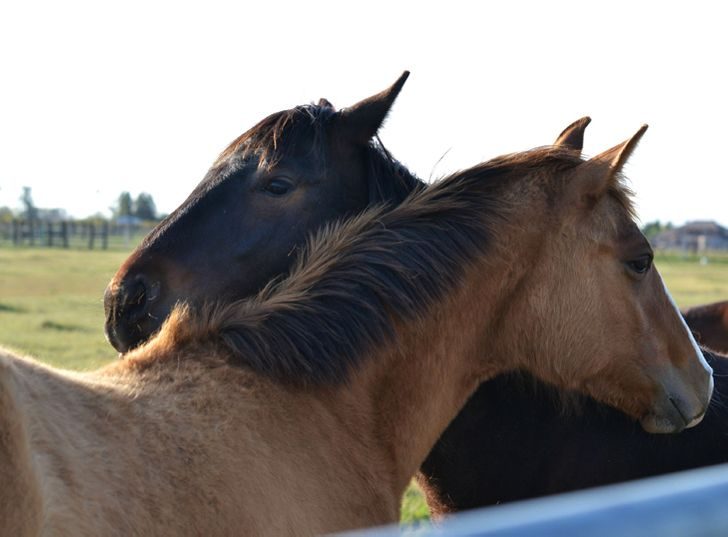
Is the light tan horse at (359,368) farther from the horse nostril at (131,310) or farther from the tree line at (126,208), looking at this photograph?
the tree line at (126,208)

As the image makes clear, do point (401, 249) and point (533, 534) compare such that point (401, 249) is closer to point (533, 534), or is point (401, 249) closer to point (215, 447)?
point (215, 447)

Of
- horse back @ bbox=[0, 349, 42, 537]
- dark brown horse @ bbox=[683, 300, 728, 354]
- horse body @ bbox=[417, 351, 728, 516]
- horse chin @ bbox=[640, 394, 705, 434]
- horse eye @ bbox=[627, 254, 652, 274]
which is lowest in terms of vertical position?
dark brown horse @ bbox=[683, 300, 728, 354]

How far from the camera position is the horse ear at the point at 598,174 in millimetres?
3141

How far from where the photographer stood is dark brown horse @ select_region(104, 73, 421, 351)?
11.5 ft

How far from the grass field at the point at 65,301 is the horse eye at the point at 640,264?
1.50m

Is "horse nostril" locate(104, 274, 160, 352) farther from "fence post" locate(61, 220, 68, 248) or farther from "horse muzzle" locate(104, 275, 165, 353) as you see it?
"fence post" locate(61, 220, 68, 248)

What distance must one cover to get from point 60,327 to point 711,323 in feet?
37.7

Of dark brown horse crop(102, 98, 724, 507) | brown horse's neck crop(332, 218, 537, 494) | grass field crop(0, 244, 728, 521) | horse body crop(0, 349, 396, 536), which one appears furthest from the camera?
grass field crop(0, 244, 728, 521)

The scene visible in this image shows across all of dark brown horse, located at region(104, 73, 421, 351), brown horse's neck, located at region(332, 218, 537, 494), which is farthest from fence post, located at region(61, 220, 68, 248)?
brown horse's neck, located at region(332, 218, 537, 494)

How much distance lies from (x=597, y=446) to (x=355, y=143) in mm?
1757

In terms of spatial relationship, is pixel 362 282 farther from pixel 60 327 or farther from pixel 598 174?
pixel 60 327

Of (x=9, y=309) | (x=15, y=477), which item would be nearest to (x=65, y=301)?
(x=9, y=309)

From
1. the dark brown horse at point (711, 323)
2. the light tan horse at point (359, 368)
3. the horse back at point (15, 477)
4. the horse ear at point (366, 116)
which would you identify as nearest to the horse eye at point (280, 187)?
the horse ear at point (366, 116)

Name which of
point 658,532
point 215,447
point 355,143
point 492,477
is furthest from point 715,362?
point 658,532
